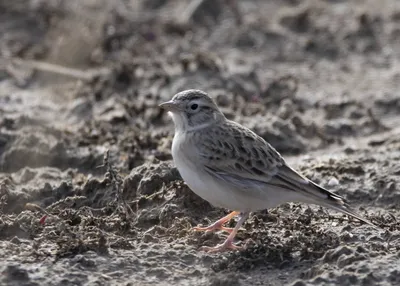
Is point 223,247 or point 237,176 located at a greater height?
point 237,176

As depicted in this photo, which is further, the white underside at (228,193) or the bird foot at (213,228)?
the bird foot at (213,228)

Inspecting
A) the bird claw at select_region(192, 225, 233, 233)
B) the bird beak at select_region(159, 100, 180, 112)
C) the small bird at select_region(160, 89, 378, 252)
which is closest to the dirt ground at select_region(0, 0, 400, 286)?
the bird claw at select_region(192, 225, 233, 233)

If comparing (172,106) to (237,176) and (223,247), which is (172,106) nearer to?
(237,176)

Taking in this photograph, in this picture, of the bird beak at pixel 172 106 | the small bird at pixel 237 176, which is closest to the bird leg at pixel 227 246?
the small bird at pixel 237 176

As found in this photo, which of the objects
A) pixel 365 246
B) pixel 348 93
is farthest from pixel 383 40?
pixel 365 246

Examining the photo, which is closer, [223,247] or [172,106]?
[223,247]

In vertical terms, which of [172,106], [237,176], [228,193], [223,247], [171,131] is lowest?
[223,247]

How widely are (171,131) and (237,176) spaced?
321 cm

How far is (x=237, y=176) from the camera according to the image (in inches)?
318

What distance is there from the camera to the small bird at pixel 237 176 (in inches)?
312

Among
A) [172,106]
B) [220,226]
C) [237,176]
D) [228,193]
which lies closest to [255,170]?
[237,176]

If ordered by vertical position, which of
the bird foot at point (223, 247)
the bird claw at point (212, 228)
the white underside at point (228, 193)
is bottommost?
the bird foot at point (223, 247)

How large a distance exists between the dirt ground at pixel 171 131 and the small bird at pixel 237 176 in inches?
11.4

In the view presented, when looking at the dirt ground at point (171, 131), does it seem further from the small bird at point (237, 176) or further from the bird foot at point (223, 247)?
the small bird at point (237, 176)
